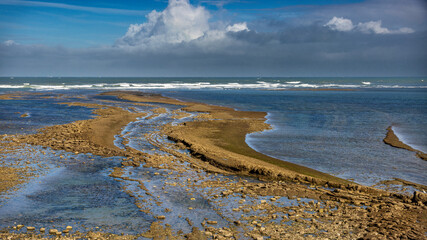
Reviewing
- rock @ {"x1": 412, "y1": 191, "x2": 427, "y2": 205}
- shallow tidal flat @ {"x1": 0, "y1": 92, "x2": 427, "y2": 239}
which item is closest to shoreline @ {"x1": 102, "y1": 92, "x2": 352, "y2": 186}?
shallow tidal flat @ {"x1": 0, "y1": 92, "x2": 427, "y2": 239}

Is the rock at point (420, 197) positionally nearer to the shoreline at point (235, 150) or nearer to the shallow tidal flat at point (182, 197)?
the shallow tidal flat at point (182, 197)

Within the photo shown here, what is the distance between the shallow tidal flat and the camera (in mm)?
9305

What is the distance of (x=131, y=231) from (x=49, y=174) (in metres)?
7.07

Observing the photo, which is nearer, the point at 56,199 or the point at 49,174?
the point at 56,199

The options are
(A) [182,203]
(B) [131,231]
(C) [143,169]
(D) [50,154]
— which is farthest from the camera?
(D) [50,154]

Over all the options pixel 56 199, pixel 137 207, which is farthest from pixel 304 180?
pixel 56 199

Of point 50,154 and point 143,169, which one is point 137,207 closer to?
point 143,169

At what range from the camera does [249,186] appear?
42.8 ft

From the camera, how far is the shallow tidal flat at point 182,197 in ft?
30.5

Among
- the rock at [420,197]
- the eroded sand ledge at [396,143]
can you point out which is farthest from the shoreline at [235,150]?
the eroded sand ledge at [396,143]

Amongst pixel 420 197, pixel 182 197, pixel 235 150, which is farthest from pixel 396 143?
pixel 182 197

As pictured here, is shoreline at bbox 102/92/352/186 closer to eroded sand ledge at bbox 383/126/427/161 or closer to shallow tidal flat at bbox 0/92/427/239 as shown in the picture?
shallow tidal flat at bbox 0/92/427/239

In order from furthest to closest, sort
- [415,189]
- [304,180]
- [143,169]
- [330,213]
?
[143,169] < [304,180] < [415,189] < [330,213]

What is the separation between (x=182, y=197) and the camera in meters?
11.9
